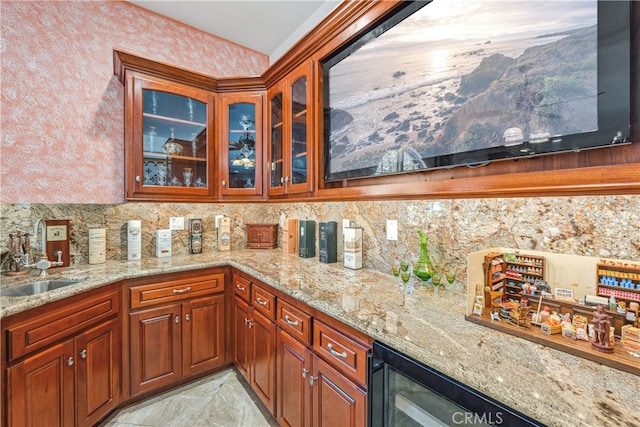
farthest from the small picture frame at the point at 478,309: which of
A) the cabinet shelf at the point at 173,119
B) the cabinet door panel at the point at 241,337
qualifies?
the cabinet shelf at the point at 173,119

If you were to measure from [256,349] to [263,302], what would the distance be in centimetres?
35

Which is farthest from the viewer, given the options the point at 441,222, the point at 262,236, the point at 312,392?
the point at 262,236

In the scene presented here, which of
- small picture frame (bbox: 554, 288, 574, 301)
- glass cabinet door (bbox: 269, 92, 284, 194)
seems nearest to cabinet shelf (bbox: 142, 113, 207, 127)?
glass cabinet door (bbox: 269, 92, 284, 194)

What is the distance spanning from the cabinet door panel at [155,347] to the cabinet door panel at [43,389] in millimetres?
383

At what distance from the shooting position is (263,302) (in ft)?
5.69

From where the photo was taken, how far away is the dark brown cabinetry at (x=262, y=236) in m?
2.73

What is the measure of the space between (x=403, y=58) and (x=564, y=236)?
1126 mm

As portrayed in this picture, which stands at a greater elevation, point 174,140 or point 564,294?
point 174,140

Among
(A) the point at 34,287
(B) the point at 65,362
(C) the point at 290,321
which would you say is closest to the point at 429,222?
(C) the point at 290,321

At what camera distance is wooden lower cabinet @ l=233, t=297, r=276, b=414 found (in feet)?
5.39

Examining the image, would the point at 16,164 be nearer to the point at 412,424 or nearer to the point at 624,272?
the point at 412,424

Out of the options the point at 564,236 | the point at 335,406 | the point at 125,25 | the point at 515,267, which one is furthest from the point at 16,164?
the point at 564,236

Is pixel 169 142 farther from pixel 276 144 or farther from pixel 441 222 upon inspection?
pixel 441 222

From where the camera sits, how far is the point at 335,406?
3.84ft
